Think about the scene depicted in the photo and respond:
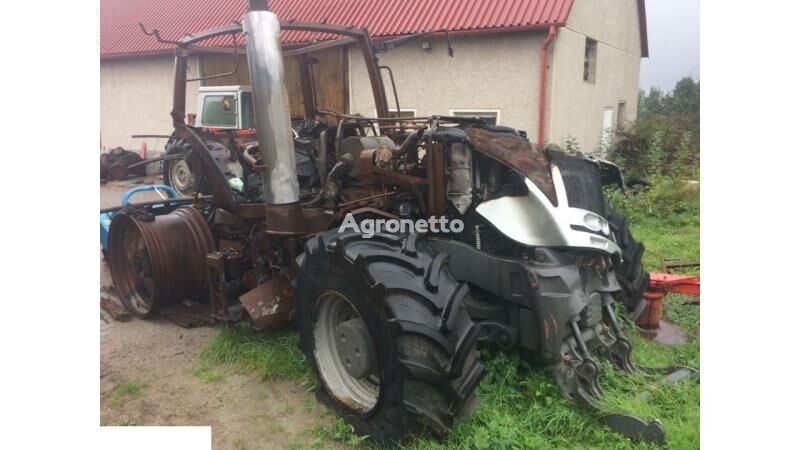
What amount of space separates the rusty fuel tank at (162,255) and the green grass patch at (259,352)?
484 millimetres

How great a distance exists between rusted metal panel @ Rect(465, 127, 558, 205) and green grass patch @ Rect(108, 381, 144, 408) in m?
1.90

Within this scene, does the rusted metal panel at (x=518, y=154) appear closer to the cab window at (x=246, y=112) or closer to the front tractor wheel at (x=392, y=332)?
the front tractor wheel at (x=392, y=332)

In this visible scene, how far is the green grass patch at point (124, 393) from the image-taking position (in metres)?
2.44

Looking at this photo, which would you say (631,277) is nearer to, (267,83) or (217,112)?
(267,83)

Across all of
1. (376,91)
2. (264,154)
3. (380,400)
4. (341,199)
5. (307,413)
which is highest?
(376,91)

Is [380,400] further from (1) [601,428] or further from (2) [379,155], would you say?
(2) [379,155]

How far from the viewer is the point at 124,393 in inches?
98.5

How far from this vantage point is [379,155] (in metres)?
2.48

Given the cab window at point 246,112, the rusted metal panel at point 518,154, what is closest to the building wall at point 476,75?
the cab window at point 246,112

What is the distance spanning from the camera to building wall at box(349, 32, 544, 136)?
578cm

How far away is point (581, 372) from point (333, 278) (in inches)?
39.9

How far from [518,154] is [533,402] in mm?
994

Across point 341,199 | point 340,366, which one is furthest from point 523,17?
point 340,366

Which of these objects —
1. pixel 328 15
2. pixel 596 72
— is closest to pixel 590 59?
pixel 596 72
